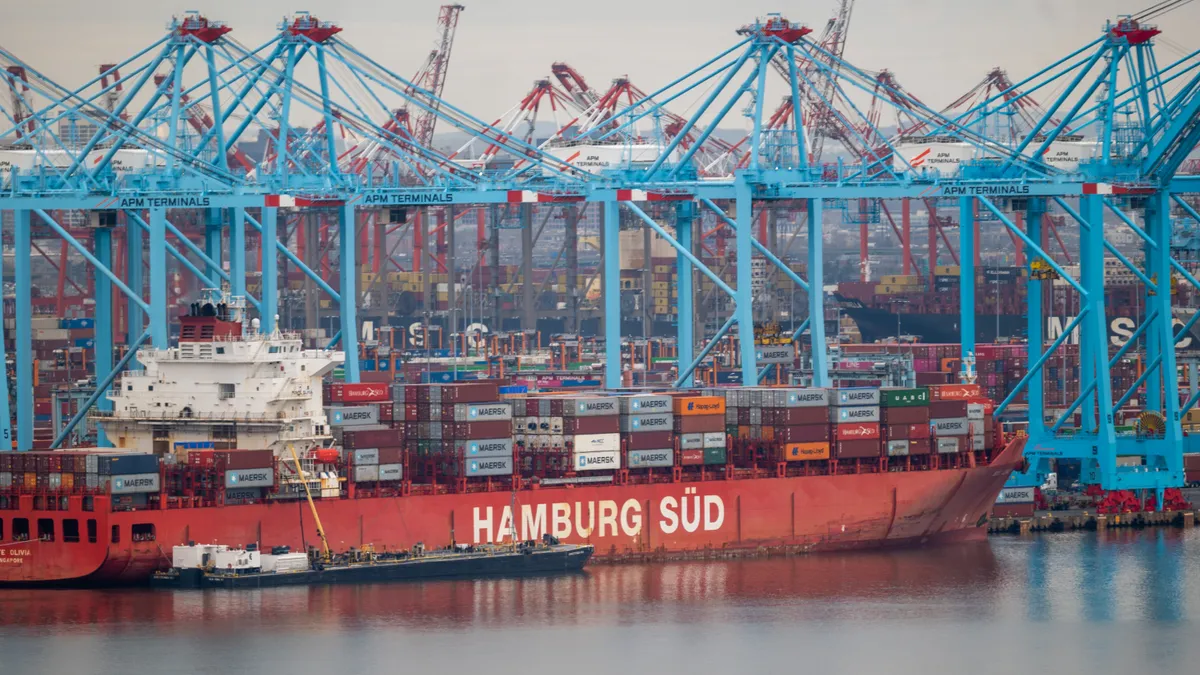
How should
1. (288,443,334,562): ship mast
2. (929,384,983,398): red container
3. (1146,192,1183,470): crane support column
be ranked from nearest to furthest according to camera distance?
1. (288,443,334,562): ship mast
2. (929,384,983,398): red container
3. (1146,192,1183,470): crane support column

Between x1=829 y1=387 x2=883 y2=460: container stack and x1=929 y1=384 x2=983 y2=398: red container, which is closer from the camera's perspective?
x1=829 y1=387 x2=883 y2=460: container stack

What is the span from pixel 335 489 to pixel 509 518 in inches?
164

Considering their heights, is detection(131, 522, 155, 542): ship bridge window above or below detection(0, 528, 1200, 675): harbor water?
above

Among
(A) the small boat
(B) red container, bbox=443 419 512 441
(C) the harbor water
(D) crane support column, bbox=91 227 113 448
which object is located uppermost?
(D) crane support column, bbox=91 227 113 448

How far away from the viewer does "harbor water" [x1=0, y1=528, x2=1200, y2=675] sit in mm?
47000

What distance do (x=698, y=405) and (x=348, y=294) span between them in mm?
12230

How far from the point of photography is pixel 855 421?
199 ft

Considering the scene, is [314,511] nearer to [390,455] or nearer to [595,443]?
[390,455]

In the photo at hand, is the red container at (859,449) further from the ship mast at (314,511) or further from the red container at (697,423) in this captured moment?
the ship mast at (314,511)

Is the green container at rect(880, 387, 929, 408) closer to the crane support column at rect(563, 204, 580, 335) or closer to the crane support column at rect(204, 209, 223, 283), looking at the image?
the crane support column at rect(204, 209, 223, 283)

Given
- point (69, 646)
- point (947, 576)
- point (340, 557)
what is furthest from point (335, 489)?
point (947, 576)

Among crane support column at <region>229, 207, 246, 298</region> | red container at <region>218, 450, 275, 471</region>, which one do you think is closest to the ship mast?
red container at <region>218, 450, 275, 471</region>

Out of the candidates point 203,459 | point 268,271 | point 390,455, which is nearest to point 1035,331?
point 268,271

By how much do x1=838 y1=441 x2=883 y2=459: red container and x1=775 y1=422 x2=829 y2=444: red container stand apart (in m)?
0.49
